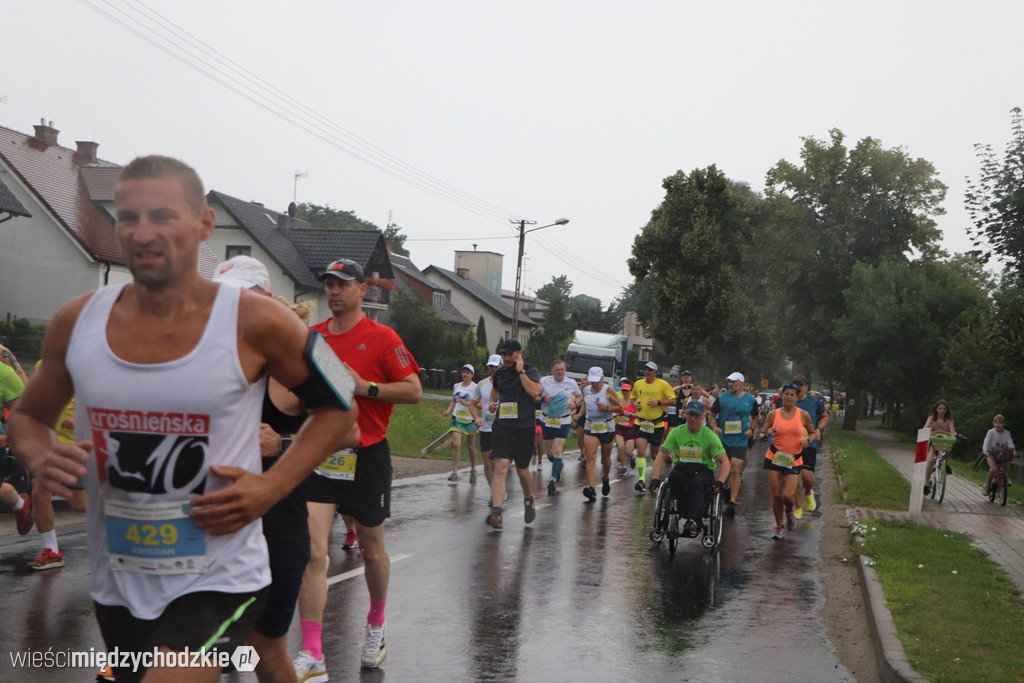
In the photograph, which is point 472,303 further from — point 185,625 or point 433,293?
point 185,625

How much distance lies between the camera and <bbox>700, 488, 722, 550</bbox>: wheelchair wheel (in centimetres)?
1198

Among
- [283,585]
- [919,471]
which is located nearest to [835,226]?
[919,471]

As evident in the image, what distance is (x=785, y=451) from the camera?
13.6m

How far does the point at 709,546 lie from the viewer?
1198 cm

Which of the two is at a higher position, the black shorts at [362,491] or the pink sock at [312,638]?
the black shorts at [362,491]

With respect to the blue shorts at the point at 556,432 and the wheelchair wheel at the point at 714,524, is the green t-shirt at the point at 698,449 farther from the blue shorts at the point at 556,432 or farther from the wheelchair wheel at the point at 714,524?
the blue shorts at the point at 556,432

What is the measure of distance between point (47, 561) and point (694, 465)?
20.8 feet

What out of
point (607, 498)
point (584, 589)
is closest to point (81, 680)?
point (584, 589)

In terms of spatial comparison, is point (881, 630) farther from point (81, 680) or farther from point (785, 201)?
point (785, 201)

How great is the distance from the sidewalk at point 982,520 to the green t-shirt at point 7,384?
8.98m

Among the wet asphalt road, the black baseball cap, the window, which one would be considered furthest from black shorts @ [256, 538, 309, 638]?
the window

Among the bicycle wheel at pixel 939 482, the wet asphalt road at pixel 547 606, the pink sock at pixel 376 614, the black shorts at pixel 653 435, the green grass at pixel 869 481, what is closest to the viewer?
the pink sock at pixel 376 614

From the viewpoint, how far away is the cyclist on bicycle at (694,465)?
1180 cm

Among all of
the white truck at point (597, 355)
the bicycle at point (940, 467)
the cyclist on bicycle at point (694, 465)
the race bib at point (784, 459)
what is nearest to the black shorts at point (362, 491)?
the cyclist on bicycle at point (694, 465)
